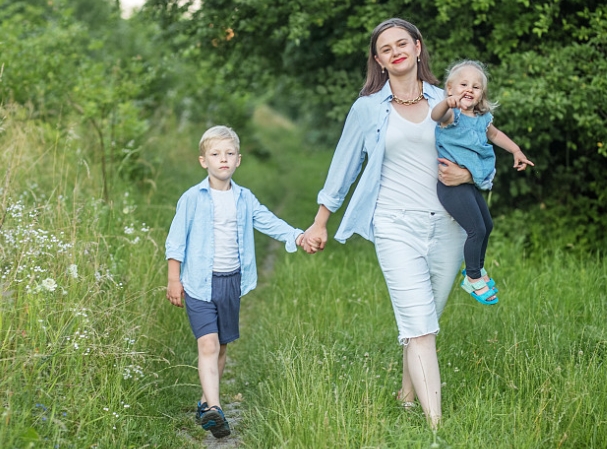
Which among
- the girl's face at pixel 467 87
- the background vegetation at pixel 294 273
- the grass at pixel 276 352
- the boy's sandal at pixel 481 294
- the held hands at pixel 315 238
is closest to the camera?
the grass at pixel 276 352

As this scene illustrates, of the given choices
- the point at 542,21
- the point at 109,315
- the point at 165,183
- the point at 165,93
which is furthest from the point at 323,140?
the point at 109,315

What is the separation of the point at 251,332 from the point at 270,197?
7417 mm

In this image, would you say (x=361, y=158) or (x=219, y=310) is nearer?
(x=361, y=158)

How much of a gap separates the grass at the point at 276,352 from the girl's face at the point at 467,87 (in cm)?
140

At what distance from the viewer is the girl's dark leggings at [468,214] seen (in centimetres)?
405

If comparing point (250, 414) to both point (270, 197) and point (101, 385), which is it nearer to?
point (101, 385)

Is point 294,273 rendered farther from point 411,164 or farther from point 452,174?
point 452,174

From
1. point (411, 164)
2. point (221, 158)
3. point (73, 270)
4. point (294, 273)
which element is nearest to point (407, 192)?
point (411, 164)

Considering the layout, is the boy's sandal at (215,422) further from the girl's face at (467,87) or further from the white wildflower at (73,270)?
the girl's face at (467,87)

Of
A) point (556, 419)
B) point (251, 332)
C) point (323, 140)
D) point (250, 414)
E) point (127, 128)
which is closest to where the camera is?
point (556, 419)

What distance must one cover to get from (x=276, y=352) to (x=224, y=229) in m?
0.98

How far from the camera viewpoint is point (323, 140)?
21.6m

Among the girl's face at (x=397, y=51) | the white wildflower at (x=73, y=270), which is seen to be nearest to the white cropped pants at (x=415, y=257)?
the girl's face at (x=397, y=51)

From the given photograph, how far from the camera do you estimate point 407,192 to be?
413cm
